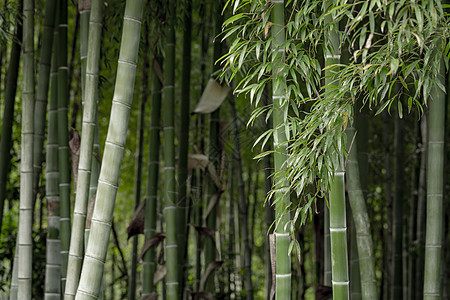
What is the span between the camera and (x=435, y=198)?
2439 millimetres

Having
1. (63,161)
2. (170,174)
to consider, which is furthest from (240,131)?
(63,161)

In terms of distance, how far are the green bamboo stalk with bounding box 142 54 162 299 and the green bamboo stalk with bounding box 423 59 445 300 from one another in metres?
1.52

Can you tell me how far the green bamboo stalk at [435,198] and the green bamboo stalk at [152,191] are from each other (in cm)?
152

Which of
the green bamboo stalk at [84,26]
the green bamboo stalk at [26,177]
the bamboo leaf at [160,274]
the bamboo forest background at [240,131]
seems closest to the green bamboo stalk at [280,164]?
the bamboo forest background at [240,131]

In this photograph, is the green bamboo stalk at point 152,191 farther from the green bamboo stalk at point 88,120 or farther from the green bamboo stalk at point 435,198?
the green bamboo stalk at point 435,198

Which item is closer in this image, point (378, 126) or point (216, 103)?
point (216, 103)

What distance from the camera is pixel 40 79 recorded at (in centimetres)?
312

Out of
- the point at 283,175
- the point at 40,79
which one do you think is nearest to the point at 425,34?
the point at 283,175

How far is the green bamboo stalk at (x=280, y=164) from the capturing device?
1948mm

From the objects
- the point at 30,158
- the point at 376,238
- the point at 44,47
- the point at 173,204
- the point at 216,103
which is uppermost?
the point at 44,47

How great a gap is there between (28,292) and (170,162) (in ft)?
3.06

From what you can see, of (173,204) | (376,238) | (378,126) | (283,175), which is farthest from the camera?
(376,238)

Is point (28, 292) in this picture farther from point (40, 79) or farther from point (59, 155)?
point (40, 79)

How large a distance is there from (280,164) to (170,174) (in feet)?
3.65
